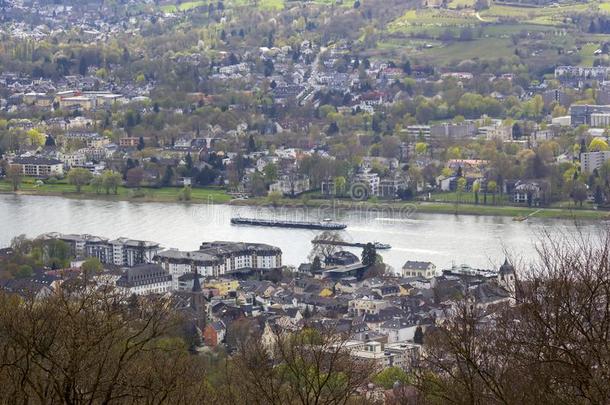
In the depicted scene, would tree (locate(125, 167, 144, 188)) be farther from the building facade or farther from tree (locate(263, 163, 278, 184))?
tree (locate(263, 163, 278, 184))

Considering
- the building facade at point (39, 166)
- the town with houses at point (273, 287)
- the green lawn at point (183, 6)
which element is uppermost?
the green lawn at point (183, 6)

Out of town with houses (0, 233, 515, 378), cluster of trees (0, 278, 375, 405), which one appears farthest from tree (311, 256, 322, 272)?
cluster of trees (0, 278, 375, 405)

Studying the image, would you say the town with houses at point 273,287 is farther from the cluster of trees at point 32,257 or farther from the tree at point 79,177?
the tree at point 79,177

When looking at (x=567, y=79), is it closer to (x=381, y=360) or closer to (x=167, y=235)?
(x=167, y=235)

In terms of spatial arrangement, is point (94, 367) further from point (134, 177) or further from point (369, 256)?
point (134, 177)

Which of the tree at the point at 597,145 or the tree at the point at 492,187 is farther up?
the tree at the point at 597,145

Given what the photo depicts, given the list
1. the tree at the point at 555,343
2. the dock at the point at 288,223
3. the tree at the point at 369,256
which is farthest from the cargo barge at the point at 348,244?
the tree at the point at 555,343

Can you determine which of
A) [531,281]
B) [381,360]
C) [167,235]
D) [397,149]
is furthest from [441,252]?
[531,281]
